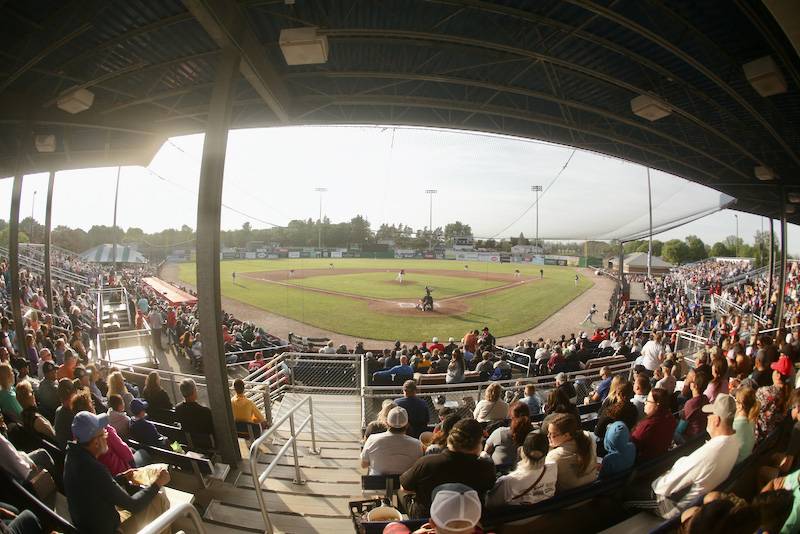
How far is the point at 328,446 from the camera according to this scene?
6500mm

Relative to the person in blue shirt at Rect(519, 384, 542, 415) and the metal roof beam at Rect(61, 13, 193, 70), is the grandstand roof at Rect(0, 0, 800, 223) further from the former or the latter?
the person in blue shirt at Rect(519, 384, 542, 415)

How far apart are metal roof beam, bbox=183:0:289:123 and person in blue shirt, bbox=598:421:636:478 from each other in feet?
24.0

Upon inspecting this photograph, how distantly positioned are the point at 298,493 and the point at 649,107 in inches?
460

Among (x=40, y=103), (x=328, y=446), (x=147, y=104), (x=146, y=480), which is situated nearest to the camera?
(x=146, y=480)

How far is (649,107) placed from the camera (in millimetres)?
9836

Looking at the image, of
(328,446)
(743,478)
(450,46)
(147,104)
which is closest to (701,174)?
(450,46)

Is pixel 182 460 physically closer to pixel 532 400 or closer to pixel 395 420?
pixel 395 420

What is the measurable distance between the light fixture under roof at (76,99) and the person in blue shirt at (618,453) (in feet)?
39.4

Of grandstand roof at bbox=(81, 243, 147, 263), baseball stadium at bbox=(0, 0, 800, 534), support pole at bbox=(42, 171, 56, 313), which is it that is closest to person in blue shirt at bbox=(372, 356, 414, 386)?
baseball stadium at bbox=(0, 0, 800, 534)

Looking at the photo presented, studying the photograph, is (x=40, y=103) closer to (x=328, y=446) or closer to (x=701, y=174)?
(x=328, y=446)

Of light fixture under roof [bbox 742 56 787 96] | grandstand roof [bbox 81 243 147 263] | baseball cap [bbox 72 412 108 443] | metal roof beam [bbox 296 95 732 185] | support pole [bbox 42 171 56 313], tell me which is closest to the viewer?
baseball cap [bbox 72 412 108 443]

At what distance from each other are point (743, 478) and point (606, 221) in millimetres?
38618

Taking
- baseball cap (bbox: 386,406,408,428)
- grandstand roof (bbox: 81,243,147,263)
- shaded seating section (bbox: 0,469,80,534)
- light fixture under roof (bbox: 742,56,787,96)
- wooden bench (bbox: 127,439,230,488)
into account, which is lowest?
wooden bench (bbox: 127,439,230,488)

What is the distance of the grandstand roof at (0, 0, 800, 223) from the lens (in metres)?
7.11
